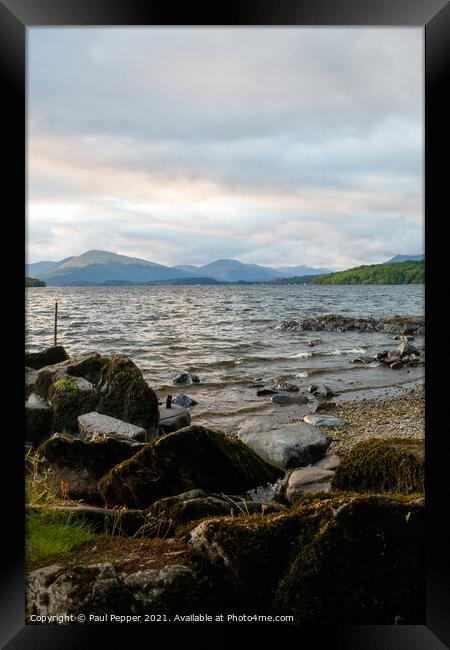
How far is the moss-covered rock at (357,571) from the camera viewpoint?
1.87 meters

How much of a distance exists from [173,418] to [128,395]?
11.3 inches

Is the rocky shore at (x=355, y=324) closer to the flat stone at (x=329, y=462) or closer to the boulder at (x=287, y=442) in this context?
the boulder at (x=287, y=442)

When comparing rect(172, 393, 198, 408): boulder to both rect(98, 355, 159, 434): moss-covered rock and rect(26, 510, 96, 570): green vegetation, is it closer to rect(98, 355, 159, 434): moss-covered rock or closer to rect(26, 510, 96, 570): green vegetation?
rect(98, 355, 159, 434): moss-covered rock

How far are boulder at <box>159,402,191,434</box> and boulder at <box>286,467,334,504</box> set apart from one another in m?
0.66

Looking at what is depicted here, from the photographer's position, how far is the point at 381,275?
2.34m

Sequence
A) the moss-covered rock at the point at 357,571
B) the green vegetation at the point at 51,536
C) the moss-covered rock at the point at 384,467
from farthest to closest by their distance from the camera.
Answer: the moss-covered rock at the point at 384,467
the green vegetation at the point at 51,536
the moss-covered rock at the point at 357,571

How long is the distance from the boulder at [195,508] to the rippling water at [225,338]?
1.38ft

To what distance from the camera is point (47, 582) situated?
6.40 ft

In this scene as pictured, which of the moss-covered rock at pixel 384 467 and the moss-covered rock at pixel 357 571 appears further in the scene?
the moss-covered rock at pixel 384 467

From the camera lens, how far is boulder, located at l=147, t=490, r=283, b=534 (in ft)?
6.98

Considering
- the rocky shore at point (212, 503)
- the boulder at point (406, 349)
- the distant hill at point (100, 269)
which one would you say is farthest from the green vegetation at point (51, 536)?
the boulder at point (406, 349)

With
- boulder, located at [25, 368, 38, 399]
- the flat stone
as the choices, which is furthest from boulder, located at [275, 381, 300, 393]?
boulder, located at [25, 368, 38, 399]
